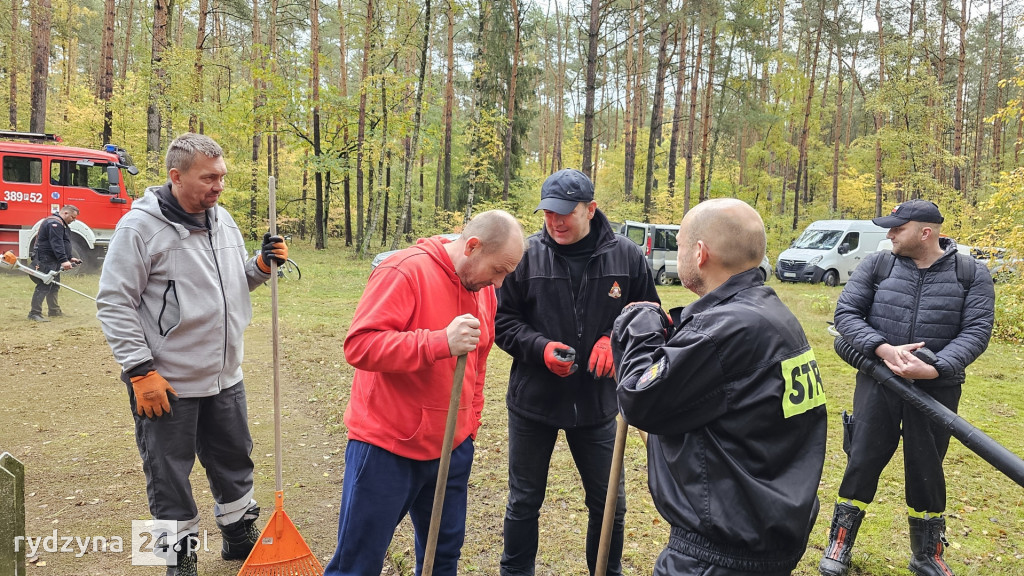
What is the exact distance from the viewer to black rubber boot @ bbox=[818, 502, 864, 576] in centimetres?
341

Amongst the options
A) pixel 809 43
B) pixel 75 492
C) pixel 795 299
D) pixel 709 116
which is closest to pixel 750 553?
pixel 75 492

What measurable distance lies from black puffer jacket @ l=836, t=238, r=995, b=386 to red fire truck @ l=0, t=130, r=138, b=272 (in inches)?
574

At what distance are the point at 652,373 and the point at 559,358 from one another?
37.7 inches

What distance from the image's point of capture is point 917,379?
3283mm

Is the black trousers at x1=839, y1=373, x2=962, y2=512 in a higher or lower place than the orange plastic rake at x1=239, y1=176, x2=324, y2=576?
higher

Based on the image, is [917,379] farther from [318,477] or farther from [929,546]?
[318,477]

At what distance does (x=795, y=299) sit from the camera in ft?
50.1

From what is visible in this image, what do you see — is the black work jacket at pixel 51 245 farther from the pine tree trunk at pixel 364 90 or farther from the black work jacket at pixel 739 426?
the black work jacket at pixel 739 426

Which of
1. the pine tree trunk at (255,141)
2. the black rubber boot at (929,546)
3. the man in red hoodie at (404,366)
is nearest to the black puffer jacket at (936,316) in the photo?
the black rubber boot at (929,546)

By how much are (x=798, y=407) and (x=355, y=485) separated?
150cm

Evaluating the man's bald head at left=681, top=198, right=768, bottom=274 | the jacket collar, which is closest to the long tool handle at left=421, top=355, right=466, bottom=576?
the jacket collar

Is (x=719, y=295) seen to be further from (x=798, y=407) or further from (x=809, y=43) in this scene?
(x=809, y=43)

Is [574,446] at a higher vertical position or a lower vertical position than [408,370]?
lower

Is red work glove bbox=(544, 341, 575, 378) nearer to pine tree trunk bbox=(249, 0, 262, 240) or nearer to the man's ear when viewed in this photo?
the man's ear
